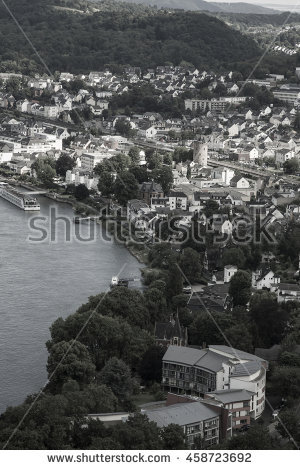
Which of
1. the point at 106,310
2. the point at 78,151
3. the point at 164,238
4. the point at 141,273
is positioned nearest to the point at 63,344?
the point at 106,310

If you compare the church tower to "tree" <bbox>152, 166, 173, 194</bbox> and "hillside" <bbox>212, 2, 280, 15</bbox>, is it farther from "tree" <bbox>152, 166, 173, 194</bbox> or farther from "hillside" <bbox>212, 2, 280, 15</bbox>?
"hillside" <bbox>212, 2, 280, 15</bbox>

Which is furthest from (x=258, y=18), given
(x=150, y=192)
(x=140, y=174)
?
(x=150, y=192)

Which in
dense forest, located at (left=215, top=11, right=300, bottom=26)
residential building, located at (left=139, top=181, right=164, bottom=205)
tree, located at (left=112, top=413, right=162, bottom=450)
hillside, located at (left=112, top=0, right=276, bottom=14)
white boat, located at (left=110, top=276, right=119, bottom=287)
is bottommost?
residential building, located at (left=139, top=181, right=164, bottom=205)

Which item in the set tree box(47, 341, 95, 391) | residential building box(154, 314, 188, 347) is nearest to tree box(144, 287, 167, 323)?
residential building box(154, 314, 188, 347)

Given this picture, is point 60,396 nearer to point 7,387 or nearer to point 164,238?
point 7,387

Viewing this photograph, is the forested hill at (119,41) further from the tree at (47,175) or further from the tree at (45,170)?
the tree at (47,175)
